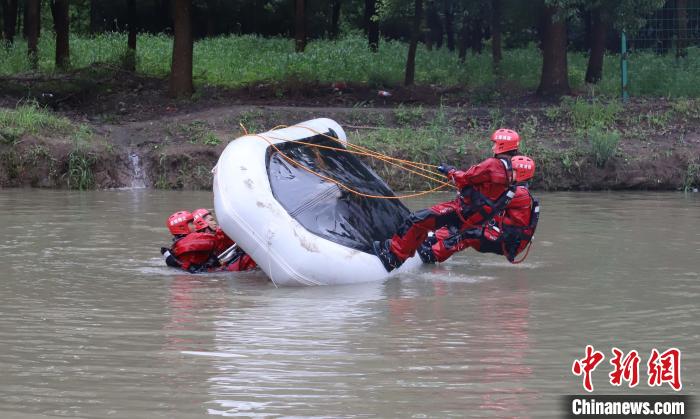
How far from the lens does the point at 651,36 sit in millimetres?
22953

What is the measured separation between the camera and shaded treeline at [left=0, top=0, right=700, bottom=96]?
2044cm

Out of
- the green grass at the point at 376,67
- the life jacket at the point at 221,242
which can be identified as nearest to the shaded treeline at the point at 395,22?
the green grass at the point at 376,67

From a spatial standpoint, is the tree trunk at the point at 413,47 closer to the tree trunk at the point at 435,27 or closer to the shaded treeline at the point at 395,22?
the shaded treeline at the point at 395,22

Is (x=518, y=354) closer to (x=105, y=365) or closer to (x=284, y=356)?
(x=284, y=356)

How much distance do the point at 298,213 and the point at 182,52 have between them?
1263 cm

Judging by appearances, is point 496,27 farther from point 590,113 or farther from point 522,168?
point 522,168

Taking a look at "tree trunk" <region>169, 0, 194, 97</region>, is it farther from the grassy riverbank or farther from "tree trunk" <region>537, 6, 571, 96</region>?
"tree trunk" <region>537, 6, 571, 96</region>

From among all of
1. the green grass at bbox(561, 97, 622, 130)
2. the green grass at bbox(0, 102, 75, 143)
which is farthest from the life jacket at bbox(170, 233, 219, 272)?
the green grass at bbox(561, 97, 622, 130)

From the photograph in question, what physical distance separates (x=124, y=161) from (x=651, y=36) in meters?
11.1

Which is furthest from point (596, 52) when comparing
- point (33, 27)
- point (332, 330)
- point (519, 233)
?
point (332, 330)

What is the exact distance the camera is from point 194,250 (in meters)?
10.1

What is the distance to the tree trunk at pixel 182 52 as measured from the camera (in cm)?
2125

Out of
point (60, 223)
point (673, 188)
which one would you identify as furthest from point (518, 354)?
point (673, 188)

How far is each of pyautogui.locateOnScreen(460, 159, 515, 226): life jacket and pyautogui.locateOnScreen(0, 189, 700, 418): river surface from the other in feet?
1.84
